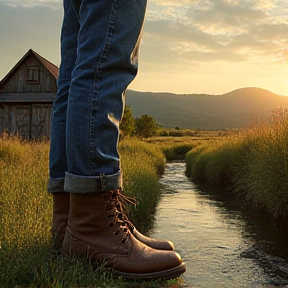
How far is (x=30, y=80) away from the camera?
66.7 ft

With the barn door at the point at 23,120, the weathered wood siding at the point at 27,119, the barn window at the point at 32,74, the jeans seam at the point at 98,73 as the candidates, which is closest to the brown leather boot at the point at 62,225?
the jeans seam at the point at 98,73

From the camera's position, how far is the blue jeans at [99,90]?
5.74 feet

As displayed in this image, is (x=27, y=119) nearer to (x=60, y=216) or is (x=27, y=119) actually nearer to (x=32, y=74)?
(x=32, y=74)

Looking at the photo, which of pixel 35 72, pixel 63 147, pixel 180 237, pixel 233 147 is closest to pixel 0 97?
pixel 35 72

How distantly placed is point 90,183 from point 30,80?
1935 centimetres

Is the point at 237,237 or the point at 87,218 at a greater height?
the point at 87,218

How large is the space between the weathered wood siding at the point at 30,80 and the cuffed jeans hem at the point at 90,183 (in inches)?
738

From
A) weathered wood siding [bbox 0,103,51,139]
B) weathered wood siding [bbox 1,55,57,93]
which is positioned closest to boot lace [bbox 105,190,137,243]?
weathered wood siding [bbox 0,103,51,139]

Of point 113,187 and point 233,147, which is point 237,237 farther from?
point 233,147

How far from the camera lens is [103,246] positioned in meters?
1.87

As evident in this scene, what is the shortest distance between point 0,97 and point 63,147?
19.4 metres

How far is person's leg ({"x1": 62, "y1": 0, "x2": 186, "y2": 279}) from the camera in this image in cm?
175

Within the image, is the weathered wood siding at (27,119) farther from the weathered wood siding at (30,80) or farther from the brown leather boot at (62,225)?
the brown leather boot at (62,225)

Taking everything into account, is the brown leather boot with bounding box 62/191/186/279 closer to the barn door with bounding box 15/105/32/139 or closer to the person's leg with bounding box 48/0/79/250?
the person's leg with bounding box 48/0/79/250
